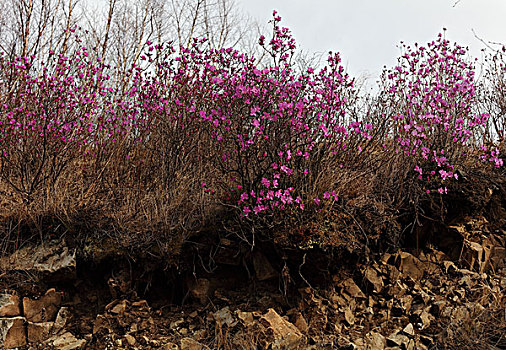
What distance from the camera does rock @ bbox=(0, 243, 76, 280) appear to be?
11.3ft

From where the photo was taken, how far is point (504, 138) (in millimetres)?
4785

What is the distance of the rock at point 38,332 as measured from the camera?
10.3 feet

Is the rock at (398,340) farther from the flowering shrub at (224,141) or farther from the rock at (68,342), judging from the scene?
the rock at (68,342)

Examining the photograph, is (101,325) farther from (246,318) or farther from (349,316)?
(349,316)

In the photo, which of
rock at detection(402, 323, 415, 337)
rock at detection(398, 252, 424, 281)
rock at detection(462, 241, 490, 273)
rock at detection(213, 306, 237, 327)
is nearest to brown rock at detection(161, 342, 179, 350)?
rock at detection(213, 306, 237, 327)

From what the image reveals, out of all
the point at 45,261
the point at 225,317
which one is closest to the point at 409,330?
the point at 225,317

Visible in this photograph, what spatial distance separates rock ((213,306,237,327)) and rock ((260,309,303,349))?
0.26m

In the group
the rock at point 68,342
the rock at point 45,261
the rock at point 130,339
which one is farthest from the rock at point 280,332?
the rock at point 45,261

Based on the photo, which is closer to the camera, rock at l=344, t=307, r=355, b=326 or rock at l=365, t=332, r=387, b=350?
rock at l=365, t=332, r=387, b=350

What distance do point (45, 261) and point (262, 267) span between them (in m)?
1.93

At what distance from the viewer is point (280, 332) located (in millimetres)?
2961

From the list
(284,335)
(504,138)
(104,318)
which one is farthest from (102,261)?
(504,138)

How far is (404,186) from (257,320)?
202 cm

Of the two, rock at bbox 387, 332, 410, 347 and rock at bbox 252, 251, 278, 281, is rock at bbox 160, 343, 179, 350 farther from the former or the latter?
rock at bbox 387, 332, 410, 347
